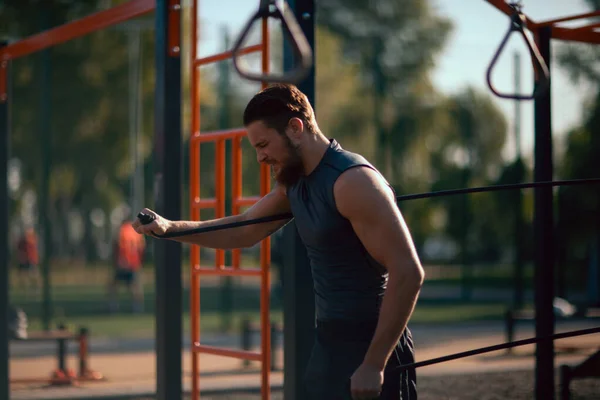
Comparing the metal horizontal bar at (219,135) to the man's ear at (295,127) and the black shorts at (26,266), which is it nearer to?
the man's ear at (295,127)

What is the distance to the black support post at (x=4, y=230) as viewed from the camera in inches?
302

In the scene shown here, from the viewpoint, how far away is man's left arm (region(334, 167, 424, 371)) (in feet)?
10.6

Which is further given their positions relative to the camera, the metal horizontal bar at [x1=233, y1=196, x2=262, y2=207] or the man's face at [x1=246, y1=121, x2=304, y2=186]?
the metal horizontal bar at [x1=233, y1=196, x2=262, y2=207]

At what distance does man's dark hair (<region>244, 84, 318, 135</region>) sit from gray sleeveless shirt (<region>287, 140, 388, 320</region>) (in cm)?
18

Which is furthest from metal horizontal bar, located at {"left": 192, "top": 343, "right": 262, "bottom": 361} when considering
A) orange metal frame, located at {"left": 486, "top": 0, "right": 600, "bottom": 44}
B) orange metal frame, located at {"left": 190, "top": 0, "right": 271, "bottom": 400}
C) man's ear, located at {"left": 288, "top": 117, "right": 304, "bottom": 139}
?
orange metal frame, located at {"left": 486, "top": 0, "right": 600, "bottom": 44}

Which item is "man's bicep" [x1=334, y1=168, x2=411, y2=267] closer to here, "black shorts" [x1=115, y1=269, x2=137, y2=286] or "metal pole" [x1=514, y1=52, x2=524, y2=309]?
"metal pole" [x1=514, y1=52, x2=524, y2=309]

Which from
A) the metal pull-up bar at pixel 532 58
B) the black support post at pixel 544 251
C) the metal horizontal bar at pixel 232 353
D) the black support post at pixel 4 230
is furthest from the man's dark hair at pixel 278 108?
the black support post at pixel 4 230

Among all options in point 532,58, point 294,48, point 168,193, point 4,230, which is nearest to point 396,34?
point 4,230

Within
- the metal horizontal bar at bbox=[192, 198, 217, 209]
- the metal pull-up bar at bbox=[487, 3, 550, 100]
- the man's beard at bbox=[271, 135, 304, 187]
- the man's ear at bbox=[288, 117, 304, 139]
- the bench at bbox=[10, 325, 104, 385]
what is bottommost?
the bench at bbox=[10, 325, 104, 385]

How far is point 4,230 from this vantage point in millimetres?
7754

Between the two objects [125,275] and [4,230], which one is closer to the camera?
[4,230]

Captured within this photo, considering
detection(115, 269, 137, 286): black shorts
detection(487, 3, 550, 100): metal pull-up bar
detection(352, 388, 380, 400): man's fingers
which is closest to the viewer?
detection(352, 388, 380, 400): man's fingers

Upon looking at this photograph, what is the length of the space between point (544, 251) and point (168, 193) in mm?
2442

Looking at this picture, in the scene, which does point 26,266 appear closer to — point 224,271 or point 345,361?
point 224,271
